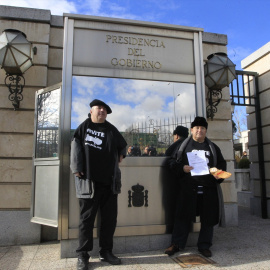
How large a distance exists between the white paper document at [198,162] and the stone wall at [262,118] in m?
3.85

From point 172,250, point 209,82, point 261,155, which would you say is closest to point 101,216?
point 172,250

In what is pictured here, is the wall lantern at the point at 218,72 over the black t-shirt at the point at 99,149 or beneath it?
over

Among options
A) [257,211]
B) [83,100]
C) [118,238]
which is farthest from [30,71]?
[257,211]

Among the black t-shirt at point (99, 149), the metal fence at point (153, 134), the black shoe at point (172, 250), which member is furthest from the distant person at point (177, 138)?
the black shoe at point (172, 250)

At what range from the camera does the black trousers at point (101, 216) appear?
340 centimetres

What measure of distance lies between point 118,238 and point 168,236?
2.58 ft

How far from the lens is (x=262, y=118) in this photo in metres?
7.04

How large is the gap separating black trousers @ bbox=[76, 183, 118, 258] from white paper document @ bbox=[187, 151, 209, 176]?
1.20 m

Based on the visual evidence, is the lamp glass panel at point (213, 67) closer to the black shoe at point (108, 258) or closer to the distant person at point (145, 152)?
the distant person at point (145, 152)

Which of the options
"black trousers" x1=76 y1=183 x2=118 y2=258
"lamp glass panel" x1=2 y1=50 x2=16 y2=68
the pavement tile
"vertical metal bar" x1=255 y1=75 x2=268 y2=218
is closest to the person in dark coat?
"black trousers" x1=76 y1=183 x2=118 y2=258

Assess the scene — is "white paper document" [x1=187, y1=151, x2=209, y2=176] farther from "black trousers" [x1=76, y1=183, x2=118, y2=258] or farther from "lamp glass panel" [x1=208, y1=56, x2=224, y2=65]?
"lamp glass panel" [x1=208, y1=56, x2=224, y2=65]

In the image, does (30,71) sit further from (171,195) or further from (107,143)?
(171,195)

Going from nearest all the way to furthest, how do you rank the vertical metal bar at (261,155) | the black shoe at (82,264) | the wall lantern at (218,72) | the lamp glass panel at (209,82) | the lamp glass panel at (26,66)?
the black shoe at (82,264)
the lamp glass panel at (26,66)
the wall lantern at (218,72)
the lamp glass panel at (209,82)
the vertical metal bar at (261,155)

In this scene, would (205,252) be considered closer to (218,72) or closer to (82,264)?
(82,264)
